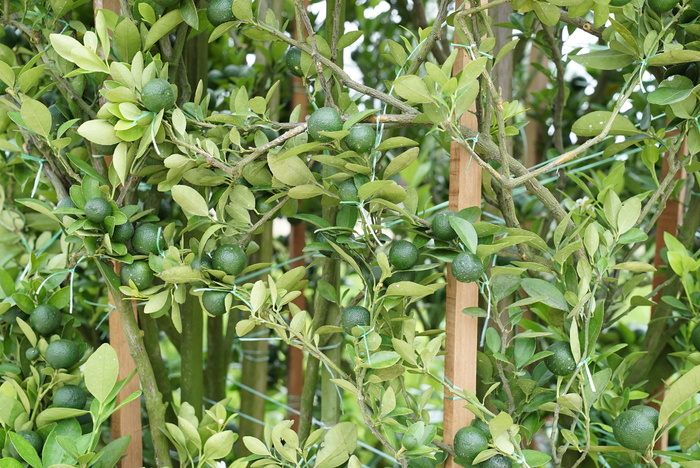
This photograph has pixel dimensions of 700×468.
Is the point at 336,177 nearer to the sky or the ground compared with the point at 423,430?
nearer to the sky

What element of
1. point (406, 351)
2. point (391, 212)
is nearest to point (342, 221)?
point (391, 212)

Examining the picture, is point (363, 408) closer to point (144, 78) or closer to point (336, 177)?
point (336, 177)

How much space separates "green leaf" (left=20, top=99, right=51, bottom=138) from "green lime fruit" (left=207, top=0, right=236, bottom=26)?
0.22m

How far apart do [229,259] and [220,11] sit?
28 cm

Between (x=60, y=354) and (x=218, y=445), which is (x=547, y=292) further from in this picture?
(x=60, y=354)

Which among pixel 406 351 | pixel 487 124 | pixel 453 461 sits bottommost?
pixel 453 461

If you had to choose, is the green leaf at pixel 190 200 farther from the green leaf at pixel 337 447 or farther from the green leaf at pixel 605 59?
the green leaf at pixel 605 59

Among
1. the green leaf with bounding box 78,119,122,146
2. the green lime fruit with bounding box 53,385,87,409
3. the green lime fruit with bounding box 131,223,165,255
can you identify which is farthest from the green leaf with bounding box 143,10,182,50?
the green lime fruit with bounding box 53,385,87,409

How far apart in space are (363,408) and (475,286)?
18 cm

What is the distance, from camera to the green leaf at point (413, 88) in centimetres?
59

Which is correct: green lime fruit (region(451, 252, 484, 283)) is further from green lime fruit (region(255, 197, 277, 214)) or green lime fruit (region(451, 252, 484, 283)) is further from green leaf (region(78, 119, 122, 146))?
green leaf (region(78, 119, 122, 146))

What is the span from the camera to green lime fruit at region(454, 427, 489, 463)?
0.63 meters

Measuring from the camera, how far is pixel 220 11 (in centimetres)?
69

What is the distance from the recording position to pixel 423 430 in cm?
64
